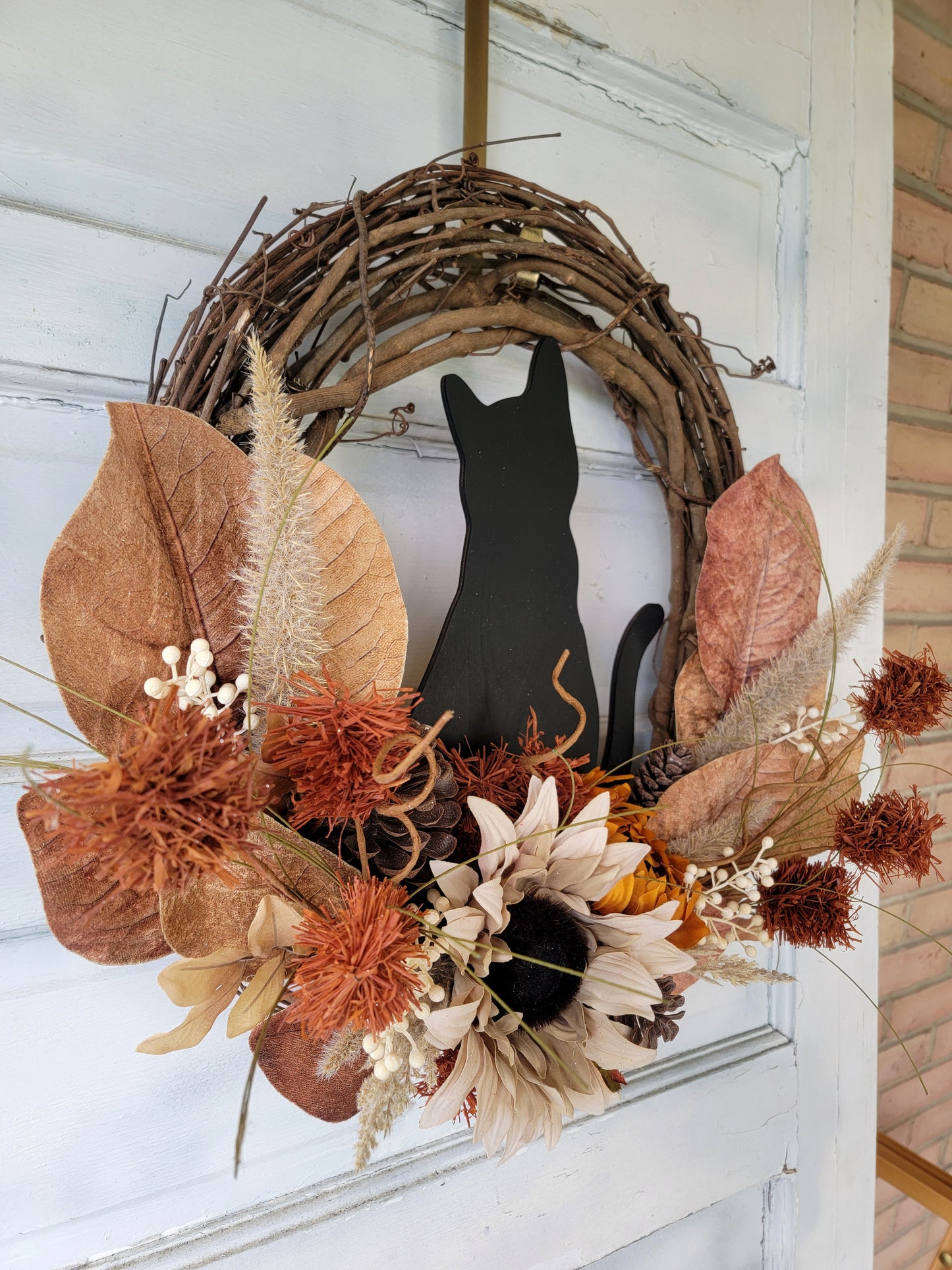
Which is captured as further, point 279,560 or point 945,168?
point 945,168

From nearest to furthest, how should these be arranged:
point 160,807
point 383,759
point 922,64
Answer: point 160,807 → point 383,759 → point 922,64

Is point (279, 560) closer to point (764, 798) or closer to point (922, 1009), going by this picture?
point (764, 798)

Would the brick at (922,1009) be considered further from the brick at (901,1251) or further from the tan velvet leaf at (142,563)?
the tan velvet leaf at (142,563)

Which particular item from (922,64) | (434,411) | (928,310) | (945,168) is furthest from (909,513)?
(434,411)

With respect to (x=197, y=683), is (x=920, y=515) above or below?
above

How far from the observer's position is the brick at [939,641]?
1199 millimetres

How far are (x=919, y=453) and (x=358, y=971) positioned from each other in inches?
46.1

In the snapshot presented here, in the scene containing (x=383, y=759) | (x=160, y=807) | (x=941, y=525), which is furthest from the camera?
(x=941, y=525)

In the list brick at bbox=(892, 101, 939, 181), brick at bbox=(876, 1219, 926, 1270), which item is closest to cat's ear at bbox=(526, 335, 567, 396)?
brick at bbox=(892, 101, 939, 181)

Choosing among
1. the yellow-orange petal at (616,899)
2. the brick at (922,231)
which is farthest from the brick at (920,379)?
the yellow-orange petal at (616,899)

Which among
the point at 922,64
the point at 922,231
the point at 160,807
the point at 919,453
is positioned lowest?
the point at 160,807

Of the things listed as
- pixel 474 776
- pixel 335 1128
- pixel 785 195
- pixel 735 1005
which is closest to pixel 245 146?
pixel 474 776

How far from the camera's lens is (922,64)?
1102mm

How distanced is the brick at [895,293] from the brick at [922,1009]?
0.94 m
